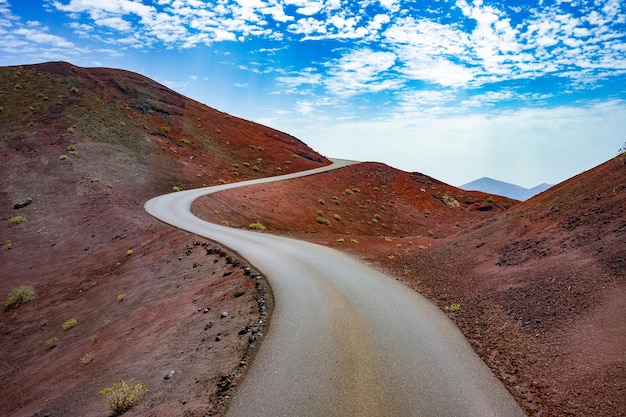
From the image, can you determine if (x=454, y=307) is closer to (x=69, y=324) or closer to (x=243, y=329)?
(x=243, y=329)

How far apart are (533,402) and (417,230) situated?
4184 centimetres

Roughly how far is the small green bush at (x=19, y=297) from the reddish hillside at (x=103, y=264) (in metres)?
0.63

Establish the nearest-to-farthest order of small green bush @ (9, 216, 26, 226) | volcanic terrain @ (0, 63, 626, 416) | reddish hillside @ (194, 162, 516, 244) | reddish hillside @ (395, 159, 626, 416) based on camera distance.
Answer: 1. reddish hillside @ (395, 159, 626, 416)
2. volcanic terrain @ (0, 63, 626, 416)
3. small green bush @ (9, 216, 26, 226)
4. reddish hillside @ (194, 162, 516, 244)

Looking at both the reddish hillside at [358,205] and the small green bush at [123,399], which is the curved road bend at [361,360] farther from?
the reddish hillside at [358,205]

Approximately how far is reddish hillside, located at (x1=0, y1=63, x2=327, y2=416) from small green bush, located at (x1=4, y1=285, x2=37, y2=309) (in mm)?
629

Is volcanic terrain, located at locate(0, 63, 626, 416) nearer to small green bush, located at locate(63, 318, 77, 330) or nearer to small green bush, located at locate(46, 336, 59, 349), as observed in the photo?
small green bush, located at locate(46, 336, 59, 349)

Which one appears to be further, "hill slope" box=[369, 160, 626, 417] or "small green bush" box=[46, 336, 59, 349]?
"small green bush" box=[46, 336, 59, 349]

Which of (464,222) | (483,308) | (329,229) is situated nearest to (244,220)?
(329,229)

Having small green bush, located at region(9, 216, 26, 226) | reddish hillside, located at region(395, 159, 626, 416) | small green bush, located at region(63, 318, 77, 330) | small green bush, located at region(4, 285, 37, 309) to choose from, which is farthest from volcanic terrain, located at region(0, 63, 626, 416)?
small green bush, located at region(4, 285, 37, 309)

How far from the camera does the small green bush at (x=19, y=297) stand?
2069 centimetres

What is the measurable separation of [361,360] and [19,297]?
2166cm

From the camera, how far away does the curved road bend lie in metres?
7.27

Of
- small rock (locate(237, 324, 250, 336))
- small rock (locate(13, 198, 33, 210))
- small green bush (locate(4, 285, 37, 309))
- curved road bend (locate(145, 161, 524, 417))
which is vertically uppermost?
curved road bend (locate(145, 161, 524, 417))

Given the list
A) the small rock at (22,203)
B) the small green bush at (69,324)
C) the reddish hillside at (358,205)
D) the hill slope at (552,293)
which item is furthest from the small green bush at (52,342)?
the small rock at (22,203)
